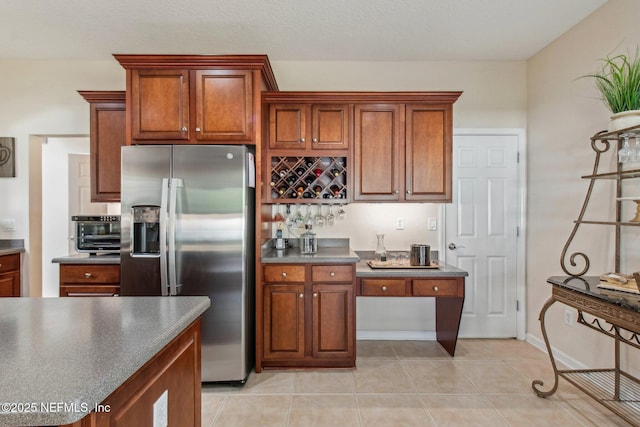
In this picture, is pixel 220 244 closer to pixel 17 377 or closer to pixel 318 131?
pixel 318 131

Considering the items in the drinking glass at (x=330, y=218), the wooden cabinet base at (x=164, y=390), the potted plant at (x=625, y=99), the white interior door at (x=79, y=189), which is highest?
the potted plant at (x=625, y=99)

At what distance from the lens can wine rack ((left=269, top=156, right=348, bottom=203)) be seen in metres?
2.96

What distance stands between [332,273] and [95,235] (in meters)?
2.05

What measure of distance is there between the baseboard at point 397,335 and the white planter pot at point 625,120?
2.28 meters

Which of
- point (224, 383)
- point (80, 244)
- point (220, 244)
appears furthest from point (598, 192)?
point (80, 244)

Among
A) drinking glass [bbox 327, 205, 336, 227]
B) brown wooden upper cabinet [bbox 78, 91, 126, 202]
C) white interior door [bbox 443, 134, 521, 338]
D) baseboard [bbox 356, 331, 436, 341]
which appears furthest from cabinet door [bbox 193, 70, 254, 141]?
baseboard [bbox 356, 331, 436, 341]

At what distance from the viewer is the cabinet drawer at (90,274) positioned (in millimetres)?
2621

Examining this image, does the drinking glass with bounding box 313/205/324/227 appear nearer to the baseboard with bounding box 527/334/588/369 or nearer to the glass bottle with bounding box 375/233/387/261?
the glass bottle with bounding box 375/233/387/261

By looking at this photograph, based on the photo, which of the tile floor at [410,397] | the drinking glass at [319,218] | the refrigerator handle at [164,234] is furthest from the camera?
the drinking glass at [319,218]

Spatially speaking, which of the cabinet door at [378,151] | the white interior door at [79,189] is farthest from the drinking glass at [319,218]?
the white interior door at [79,189]

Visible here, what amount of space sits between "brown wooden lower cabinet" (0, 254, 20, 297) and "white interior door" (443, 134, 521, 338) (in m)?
4.19

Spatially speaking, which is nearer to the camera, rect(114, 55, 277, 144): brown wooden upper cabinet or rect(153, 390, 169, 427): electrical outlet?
rect(153, 390, 169, 427): electrical outlet

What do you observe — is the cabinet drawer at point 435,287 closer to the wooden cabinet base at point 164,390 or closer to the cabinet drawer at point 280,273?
the cabinet drawer at point 280,273

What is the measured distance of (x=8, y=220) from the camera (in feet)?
10.7
